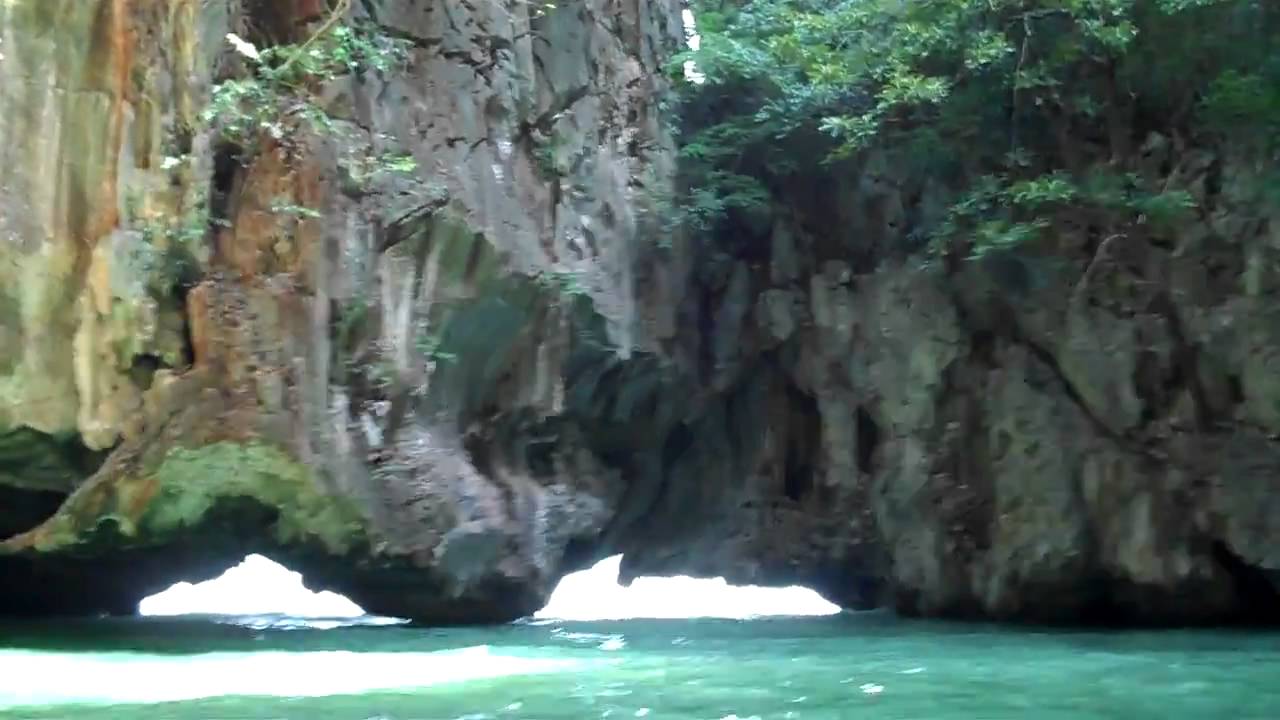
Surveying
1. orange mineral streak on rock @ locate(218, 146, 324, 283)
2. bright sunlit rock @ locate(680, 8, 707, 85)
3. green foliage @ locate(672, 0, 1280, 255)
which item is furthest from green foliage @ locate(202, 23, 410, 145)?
green foliage @ locate(672, 0, 1280, 255)

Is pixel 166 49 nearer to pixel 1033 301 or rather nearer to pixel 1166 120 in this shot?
pixel 1033 301

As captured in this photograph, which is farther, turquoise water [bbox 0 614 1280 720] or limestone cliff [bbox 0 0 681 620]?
limestone cliff [bbox 0 0 681 620]

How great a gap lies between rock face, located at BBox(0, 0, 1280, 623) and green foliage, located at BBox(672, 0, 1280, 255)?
0.56 meters

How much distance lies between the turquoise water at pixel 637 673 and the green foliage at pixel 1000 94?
5.07 metres

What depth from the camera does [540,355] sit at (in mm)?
15438

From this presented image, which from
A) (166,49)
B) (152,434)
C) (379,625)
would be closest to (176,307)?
(152,434)

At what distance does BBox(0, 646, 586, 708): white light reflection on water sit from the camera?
7.94 meters

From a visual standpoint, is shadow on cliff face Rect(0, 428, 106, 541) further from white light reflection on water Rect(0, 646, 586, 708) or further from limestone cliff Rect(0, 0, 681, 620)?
white light reflection on water Rect(0, 646, 586, 708)

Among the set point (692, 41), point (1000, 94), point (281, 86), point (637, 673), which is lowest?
point (637, 673)

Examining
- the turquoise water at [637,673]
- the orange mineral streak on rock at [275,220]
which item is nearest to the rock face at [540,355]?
the orange mineral streak on rock at [275,220]

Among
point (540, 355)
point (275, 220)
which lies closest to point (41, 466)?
point (275, 220)

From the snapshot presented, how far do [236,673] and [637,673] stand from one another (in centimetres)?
294

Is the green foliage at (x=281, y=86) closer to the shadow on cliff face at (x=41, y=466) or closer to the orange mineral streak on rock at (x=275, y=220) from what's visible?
the orange mineral streak on rock at (x=275, y=220)

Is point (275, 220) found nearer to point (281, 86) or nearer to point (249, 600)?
point (281, 86)
